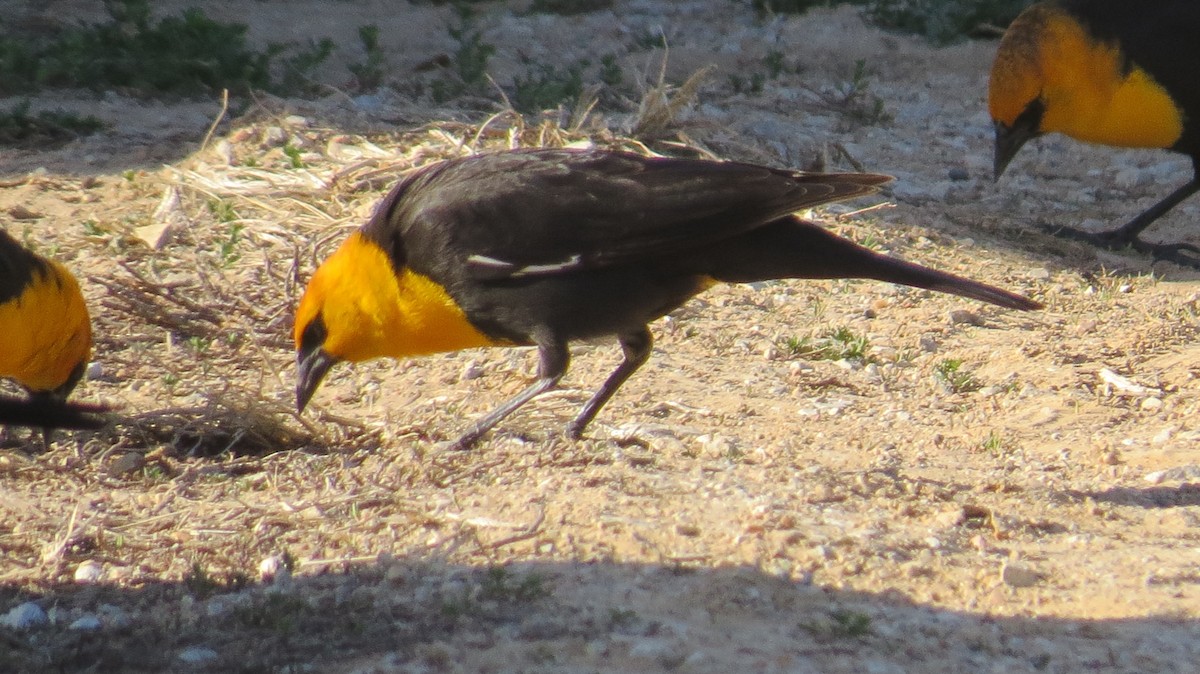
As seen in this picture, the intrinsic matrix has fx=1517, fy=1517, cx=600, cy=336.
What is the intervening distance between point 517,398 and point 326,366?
63 centimetres

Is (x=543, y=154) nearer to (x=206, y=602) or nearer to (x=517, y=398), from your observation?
(x=517, y=398)

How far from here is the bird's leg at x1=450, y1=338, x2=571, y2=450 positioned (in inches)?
189

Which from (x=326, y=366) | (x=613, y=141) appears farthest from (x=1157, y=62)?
(x=326, y=366)

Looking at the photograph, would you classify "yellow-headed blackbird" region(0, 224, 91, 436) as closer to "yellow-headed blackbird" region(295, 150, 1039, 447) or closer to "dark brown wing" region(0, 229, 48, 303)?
"dark brown wing" region(0, 229, 48, 303)

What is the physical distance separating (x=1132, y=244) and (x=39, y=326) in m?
5.30

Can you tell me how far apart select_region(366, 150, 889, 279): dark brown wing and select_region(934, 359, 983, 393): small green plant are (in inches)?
43.6

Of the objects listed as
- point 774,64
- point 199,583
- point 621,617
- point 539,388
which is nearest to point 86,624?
point 199,583

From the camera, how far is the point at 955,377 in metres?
5.60

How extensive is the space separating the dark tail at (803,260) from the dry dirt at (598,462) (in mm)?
557

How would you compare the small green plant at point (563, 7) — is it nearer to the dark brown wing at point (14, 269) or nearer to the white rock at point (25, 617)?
the dark brown wing at point (14, 269)

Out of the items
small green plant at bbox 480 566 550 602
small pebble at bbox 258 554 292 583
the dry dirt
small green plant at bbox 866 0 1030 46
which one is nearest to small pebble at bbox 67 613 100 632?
the dry dirt

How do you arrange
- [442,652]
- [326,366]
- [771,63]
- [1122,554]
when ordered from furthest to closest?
[771,63] < [326,366] < [1122,554] < [442,652]

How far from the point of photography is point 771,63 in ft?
32.6

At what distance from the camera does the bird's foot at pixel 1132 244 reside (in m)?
7.63
